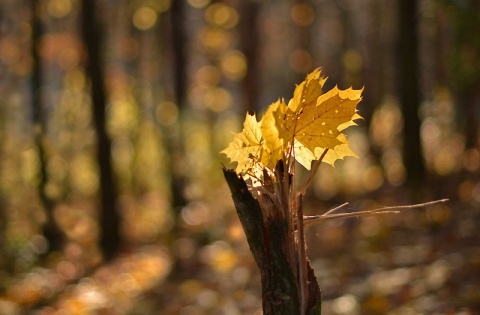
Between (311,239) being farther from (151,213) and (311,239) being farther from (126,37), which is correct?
(126,37)

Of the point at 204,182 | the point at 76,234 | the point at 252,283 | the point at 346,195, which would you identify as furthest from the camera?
the point at 204,182

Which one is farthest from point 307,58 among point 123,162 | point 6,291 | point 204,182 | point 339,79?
point 6,291

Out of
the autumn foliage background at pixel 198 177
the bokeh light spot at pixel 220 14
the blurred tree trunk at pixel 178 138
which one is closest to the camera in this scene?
the autumn foliage background at pixel 198 177

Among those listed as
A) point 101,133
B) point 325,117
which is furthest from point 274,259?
point 101,133

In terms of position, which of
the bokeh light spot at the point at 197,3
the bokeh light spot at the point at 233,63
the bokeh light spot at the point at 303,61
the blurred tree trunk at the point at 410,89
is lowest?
the blurred tree trunk at the point at 410,89

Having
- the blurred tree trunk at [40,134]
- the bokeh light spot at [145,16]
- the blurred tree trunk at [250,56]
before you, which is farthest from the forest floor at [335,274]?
the bokeh light spot at [145,16]

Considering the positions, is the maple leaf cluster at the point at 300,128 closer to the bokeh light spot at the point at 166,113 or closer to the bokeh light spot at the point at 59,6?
the bokeh light spot at the point at 166,113

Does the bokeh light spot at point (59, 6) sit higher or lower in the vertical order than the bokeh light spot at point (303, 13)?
higher

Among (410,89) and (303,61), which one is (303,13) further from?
(410,89)
